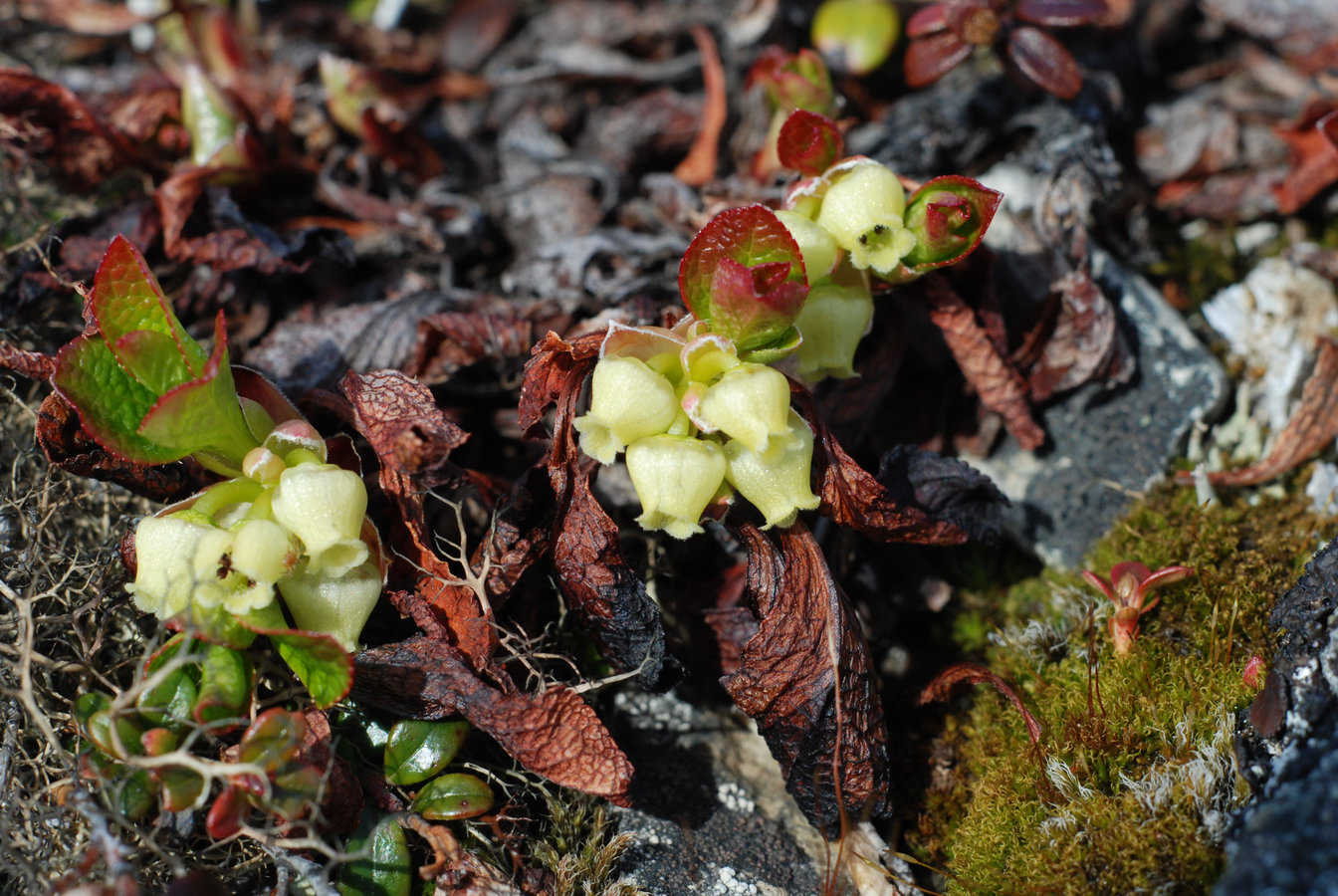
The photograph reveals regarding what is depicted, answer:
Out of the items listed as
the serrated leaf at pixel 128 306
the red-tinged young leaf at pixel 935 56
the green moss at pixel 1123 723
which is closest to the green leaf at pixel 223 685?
the serrated leaf at pixel 128 306

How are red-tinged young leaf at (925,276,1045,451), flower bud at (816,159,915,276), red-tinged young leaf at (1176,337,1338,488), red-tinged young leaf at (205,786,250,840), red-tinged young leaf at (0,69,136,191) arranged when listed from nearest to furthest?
red-tinged young leaf at (205,786,250,840) → flower bud at (816,159,915,276) → red-tinged young leaf at (925,276,1045,451) → red-tinged young leaf at (1176,337,1338,488) → red-tinged young leaf at (0,69,136,191)

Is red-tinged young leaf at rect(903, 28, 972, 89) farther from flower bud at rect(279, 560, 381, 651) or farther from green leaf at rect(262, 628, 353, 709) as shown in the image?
green leaf at rect(262, 628, 353, 709)

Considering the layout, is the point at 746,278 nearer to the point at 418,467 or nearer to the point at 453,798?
the point at 418,467

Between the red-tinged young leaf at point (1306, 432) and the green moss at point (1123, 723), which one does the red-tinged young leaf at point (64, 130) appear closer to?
the green moss at point (1123, 723)

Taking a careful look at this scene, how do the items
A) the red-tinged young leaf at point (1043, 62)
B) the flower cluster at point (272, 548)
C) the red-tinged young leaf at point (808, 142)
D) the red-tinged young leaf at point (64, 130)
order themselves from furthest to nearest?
the red-tinged young leaf at point (1043, 62), the red-tinged young leaf at point (64, 130), the red-tinged young leaf at point (808, 142), the flower cluster at point (272, 548)

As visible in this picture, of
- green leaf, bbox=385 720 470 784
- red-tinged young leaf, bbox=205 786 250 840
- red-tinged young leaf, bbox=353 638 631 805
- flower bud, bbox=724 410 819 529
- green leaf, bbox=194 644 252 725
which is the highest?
flower bud, bbox=724 410 819 529

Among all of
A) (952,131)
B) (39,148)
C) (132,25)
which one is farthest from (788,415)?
(132,25)

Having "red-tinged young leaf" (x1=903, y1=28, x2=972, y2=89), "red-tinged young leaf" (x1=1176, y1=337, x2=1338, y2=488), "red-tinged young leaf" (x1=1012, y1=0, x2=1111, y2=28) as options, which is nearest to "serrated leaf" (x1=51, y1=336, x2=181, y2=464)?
"red-tinged young leaf" (x1=903, y1=28, x2=972, y2=89)
